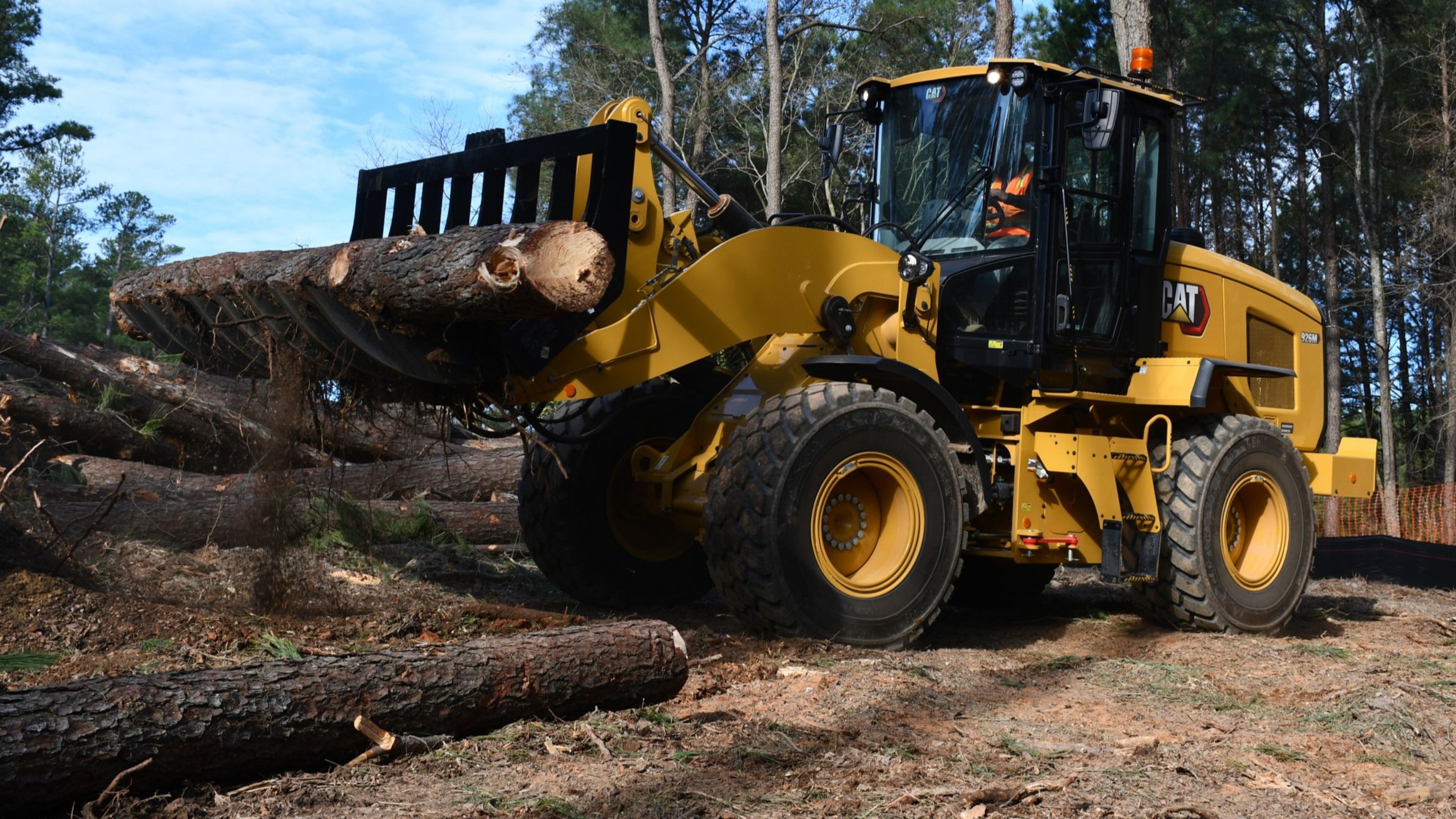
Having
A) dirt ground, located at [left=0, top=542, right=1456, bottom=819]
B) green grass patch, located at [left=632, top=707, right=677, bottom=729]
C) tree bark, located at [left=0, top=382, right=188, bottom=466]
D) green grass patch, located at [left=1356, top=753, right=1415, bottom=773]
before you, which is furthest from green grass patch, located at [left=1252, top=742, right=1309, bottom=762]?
tree bark, located at [left=0, top=382, right=188, bottom=466]

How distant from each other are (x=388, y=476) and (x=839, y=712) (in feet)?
21.9

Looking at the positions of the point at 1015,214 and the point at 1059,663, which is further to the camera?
the point at 1015,214

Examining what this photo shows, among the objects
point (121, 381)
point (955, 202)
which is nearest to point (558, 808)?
point (955, 202)

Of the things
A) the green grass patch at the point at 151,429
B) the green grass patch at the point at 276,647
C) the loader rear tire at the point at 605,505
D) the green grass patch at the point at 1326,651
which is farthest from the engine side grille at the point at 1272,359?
the green grass patch at the point at 151,429

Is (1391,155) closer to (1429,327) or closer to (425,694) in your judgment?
(1429,327)

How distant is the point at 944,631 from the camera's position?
25.2ft

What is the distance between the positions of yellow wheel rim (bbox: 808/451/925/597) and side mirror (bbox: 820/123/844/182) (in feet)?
7.08

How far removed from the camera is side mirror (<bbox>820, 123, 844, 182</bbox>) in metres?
7.66

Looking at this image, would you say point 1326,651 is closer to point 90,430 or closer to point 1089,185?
point 1089,185

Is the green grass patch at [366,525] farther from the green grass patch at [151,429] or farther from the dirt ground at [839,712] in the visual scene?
the green grass patch at [151,429]

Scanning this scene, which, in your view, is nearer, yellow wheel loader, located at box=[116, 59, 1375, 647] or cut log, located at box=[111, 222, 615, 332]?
cut log, located at box=[111, 222, 615, 332]

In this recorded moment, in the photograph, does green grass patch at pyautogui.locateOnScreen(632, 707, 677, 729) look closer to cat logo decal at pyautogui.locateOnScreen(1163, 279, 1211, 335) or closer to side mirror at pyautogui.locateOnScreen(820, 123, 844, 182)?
side mirror at pyautogui.locateOnScreen(820, 123, 844, 182)

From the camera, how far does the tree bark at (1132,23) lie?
14.2 metres

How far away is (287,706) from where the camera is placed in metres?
3.88
